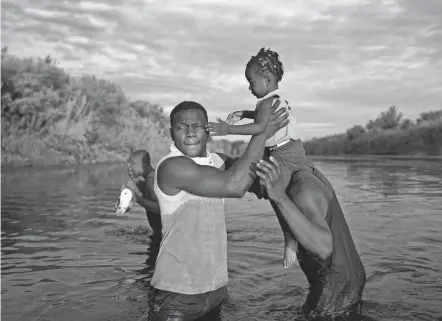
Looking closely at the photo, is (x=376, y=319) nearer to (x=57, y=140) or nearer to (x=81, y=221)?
(x=81, y=221)

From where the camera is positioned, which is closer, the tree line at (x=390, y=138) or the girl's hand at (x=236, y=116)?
the girl's hand at (x=236, y=116)

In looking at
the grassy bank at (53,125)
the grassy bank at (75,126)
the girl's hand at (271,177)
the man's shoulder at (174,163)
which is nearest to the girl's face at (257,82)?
the girl's hand at (271,177)

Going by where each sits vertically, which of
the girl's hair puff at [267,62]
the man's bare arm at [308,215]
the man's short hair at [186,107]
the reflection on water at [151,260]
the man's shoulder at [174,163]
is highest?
the girl's hair puff at [267,62]

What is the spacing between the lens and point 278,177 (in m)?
3.40

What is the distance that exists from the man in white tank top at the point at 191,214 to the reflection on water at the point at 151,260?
2.64 ft

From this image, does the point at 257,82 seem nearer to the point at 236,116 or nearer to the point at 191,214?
the point at 236,116

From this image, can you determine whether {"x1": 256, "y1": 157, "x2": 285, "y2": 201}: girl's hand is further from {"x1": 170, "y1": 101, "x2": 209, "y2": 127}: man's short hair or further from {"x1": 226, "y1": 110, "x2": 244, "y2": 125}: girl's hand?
{"x1": 226, "y1": 110, "x2": 244, "y2": 125}: girl's hand

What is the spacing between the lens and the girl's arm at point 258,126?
3.66 meters

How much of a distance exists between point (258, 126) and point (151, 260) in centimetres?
339

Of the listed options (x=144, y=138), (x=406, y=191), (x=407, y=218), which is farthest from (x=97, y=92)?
(x=407, y=218)

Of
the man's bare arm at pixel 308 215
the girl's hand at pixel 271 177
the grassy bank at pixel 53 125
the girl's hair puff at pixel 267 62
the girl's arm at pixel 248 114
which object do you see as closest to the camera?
the girl's hand at pixel 271 177

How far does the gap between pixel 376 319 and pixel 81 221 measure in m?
6.93

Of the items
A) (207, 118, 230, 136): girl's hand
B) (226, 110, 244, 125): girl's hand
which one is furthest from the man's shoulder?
(226, 110, 244, 125): girl's hand

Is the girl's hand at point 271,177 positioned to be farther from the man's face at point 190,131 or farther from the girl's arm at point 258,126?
the man's face at point 190,131
